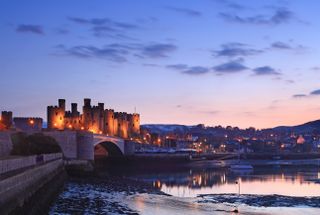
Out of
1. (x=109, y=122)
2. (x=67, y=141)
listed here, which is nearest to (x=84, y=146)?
(x=67, y=141)

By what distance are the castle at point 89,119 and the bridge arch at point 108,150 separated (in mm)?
4101

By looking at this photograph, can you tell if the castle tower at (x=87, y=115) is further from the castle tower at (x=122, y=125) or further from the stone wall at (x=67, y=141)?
the stone wall at (x=67, y=141)

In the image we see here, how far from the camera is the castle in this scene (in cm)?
10344

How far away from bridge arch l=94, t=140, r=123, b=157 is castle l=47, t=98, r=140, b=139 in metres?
4.10

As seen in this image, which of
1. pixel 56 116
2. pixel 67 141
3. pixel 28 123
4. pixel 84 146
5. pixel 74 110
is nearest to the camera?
pixel 67 141

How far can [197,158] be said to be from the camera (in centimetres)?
13112

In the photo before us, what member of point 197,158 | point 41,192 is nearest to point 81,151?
point 41,192

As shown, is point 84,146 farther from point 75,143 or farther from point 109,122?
point 109,122

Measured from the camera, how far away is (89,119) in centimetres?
11338

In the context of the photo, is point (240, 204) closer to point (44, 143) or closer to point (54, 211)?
point (54, 211)

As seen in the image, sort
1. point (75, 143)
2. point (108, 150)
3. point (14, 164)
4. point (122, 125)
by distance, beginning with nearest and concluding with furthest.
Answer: point (14, 164) < point (75, 143) < point (108, 150) < point (122, 125)

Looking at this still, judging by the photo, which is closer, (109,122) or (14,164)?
(14,164)

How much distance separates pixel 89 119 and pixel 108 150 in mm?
13387

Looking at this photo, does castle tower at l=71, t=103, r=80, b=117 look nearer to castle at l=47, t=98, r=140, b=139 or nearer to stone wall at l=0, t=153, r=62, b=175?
castle at l=47, t=98, r=140, b=139
